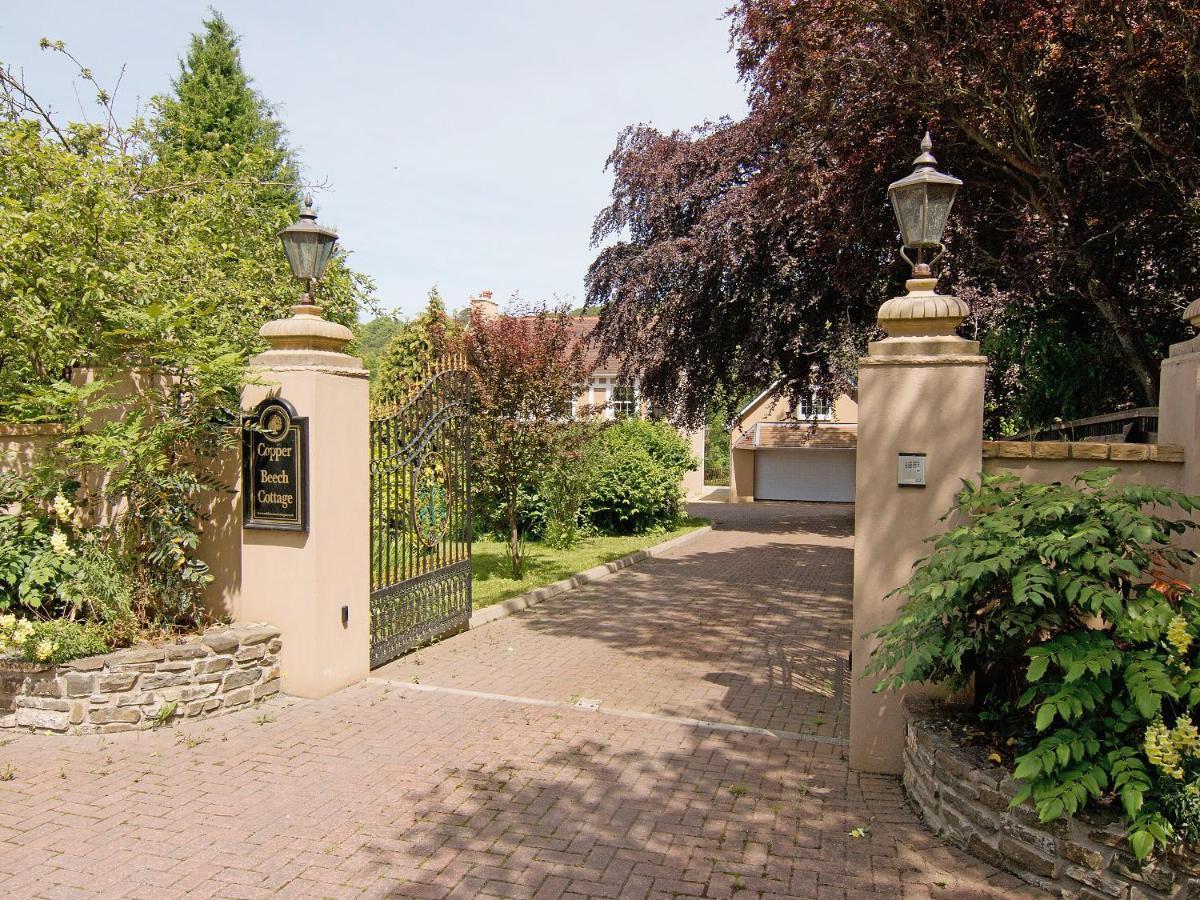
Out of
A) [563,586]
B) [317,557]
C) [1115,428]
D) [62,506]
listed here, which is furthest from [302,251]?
[1115,428]

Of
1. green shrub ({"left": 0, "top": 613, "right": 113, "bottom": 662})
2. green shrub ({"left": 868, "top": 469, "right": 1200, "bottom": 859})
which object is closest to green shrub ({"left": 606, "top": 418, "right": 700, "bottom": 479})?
green shrub ({"left": 0, "top": 613, "right": 113, "bottom": 662})

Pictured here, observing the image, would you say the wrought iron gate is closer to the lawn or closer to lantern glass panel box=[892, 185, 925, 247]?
the lawn

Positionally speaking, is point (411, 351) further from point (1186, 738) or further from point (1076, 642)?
point (1186, 738)

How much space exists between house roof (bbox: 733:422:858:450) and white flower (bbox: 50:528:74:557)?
2736 cm

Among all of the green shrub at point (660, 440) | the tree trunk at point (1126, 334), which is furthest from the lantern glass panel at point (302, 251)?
the green shrub at point (660, 440)

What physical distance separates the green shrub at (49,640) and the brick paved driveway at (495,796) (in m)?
0.55

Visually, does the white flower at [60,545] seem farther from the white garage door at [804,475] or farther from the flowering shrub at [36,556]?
the white garage door at [804,475]

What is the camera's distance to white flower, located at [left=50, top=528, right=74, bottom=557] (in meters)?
5.40

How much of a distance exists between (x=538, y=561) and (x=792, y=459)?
66.4 feet

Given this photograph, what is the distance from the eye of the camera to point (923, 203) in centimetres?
484

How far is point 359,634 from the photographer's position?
6.47 m

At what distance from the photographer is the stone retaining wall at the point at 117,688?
16.9 ft

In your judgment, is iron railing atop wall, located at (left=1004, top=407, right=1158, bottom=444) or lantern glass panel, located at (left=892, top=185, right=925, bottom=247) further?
iron railing atop wall, located at (left=1004, top=407, right=1158, bottom=444)

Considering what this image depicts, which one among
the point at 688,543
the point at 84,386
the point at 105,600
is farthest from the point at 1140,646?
the point at 688,543
